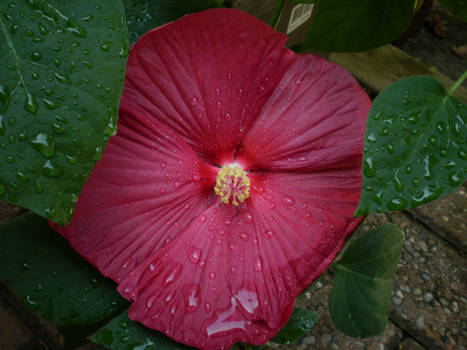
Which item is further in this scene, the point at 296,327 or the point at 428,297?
the point at 428,297

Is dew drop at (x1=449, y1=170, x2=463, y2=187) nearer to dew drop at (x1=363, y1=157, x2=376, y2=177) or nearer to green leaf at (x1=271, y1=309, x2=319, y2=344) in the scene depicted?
dew drop at (x1=363, y1=157, x2=376, y2=177)

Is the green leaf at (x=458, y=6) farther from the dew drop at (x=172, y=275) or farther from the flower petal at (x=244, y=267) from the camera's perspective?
the dew drop at (x=172, y=275)

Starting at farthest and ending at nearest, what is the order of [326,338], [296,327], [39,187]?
[326,338] < [296,327] < [39,187]

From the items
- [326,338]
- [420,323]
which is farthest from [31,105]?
[420,323]

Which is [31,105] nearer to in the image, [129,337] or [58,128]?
[58,128]

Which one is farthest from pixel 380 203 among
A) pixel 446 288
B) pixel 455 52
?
pixel 455 52

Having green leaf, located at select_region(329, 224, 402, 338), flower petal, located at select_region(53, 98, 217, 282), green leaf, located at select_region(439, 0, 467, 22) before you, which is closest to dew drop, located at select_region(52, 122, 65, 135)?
flower petal, located at select_region(53, 98, 217, 282)

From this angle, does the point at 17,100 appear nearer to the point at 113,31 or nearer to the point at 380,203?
the point at 113,31
